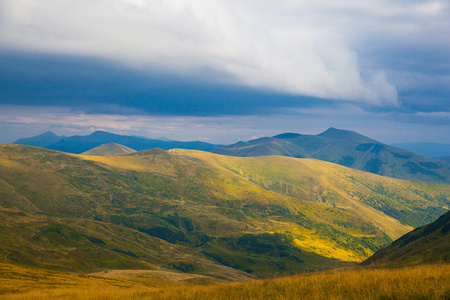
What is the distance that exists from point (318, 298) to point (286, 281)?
4487 mm

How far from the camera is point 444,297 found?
12.5 m

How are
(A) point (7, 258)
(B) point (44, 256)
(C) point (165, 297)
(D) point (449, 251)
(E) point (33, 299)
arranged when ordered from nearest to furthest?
1. (C) point (165, 297)
2. (E) point (33, 299)
3. (D) point (449, 251)
4. (A) point (7, 258)
5. (B) point (44, 256)

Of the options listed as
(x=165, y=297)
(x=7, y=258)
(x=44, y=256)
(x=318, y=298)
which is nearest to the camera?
(x=318, y=298)

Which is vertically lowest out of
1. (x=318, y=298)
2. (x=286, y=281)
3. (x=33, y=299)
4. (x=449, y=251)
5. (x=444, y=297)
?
(x=449, y=251)

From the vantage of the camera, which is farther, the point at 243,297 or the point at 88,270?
the point at 88,270

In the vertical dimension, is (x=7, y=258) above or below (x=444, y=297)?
below

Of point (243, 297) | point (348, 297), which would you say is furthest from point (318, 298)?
point (243, 297)

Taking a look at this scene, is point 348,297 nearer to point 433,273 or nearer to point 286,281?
point 286,281

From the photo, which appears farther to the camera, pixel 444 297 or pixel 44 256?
pixel 44 256

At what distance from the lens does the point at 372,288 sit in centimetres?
→ 1469

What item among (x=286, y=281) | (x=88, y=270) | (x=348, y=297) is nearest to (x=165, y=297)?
(x=286, y=281)

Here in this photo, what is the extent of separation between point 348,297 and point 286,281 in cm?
483

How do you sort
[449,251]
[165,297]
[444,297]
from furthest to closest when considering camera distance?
[449,251]
[165,297]
[444,297]

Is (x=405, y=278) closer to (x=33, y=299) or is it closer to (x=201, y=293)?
(x=201, y=293)
